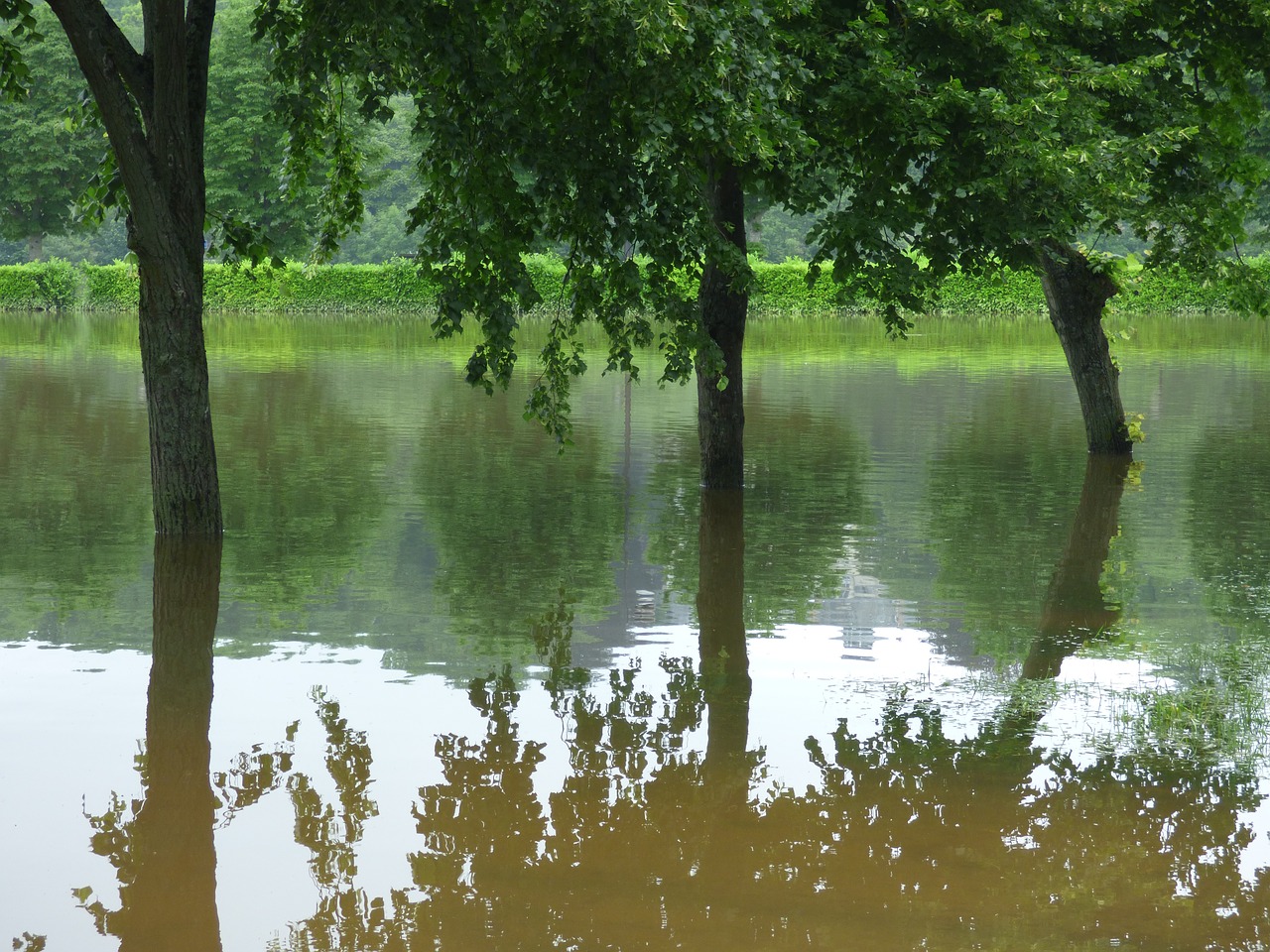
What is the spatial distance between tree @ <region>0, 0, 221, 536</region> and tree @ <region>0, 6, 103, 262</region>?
5727 cm

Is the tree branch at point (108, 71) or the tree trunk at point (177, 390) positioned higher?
the tree branch at point (108, 71)

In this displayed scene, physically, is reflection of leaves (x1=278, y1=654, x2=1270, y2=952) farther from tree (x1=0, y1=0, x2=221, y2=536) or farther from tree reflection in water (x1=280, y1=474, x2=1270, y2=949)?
tree (x1=0, y1=0, x2=221, y2=536)

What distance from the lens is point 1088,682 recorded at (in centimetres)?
830

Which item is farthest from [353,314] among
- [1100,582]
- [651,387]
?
[1100,582]

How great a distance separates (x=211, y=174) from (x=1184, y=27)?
54.5 m

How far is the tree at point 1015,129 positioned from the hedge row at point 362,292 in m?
35.1

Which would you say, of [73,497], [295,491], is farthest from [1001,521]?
[73,497]

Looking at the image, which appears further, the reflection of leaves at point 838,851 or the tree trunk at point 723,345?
the tree trunk at point 723,345

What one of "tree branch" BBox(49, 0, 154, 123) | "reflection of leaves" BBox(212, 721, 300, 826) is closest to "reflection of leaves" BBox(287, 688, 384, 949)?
"reflection of leaves" BBox(212, 721, 300, 826)

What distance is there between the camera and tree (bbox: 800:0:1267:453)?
13.3 meters

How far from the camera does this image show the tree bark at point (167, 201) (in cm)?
1167

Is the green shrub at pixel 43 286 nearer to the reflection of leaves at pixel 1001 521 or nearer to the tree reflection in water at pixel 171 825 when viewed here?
the reflection of leaves at pixel 1001 521

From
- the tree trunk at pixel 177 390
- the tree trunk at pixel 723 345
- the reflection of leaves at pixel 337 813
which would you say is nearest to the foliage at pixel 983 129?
the tree trunk at pixel 723 345

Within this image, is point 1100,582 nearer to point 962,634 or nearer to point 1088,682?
point 962,634
